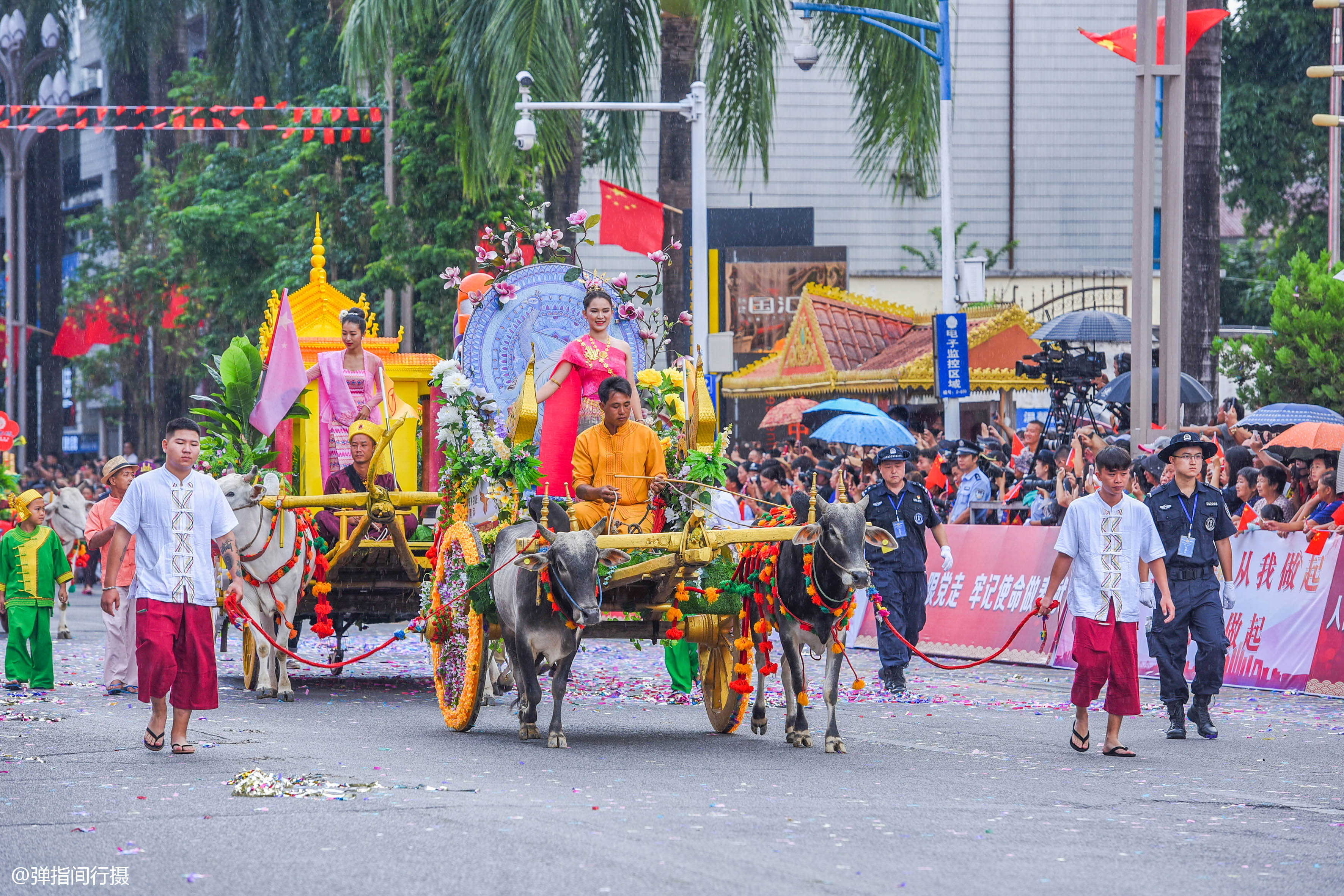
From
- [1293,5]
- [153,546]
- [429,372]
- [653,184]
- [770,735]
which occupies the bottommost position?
[770,735]

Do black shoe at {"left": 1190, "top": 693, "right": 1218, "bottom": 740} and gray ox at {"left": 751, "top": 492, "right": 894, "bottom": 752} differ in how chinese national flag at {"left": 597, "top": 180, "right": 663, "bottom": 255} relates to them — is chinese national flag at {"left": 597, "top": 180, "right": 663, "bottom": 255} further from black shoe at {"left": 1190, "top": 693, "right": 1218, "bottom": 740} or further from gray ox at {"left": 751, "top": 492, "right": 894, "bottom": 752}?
gray ox at {"left": 751, "top": 492, "right": 894, "bottom": 752}

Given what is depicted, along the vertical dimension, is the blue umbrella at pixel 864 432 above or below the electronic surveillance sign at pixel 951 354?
below

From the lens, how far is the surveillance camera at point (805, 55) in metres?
23.9

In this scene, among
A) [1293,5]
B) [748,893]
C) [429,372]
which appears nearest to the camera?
[748,893]

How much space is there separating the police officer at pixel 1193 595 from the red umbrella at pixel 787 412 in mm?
18879

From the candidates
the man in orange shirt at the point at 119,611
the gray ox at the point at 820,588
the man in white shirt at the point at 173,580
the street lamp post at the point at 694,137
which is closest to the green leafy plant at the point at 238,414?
the man in orange shirt at the point at 119,611

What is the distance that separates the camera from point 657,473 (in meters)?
11.4

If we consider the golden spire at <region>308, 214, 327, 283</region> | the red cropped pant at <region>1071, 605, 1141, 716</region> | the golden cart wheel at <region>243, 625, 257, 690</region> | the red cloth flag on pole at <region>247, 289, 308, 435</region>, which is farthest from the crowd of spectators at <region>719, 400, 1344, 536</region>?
the golden spire at <region>308, 214, 327, 283</region>

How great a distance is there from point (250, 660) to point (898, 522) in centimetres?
520

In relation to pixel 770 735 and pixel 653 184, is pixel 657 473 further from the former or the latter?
pixel 653 184

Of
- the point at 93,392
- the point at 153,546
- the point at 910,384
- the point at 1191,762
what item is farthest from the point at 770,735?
the point at 93,392

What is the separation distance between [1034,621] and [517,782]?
29.4 feet

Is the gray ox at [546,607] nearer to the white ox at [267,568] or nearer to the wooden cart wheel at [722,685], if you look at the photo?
the wooden cart wheel at [722,685]

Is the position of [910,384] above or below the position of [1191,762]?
above
